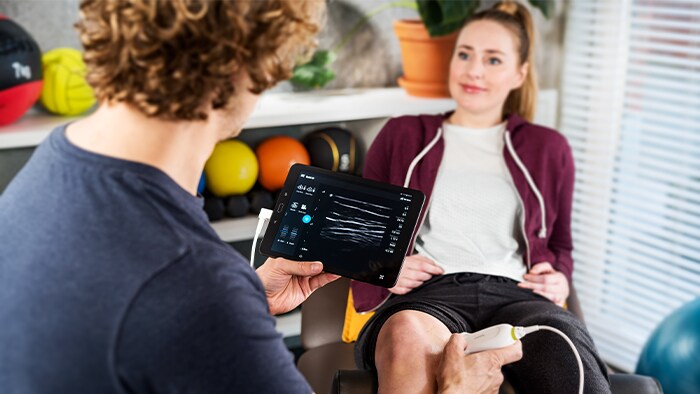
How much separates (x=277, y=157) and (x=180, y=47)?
5.09ft

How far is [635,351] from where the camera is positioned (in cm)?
265

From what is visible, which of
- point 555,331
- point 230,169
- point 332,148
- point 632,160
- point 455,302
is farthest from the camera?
point 632,160

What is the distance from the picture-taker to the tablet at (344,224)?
140 centimetres

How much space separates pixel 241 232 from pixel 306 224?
0.99 m

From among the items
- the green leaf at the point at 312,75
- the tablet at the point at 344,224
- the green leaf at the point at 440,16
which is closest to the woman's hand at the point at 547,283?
the tablet at the point at 344,224

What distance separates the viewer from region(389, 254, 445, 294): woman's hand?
184cm

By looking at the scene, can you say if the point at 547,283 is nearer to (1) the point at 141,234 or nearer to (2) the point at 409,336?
(2) the point at 409,336

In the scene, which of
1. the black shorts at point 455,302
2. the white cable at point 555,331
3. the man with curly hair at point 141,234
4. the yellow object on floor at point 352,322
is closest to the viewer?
the man with curly hair at point 141,234

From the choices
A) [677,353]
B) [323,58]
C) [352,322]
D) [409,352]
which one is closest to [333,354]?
[352,322]

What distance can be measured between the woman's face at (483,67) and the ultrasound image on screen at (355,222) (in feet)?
A: 2.24

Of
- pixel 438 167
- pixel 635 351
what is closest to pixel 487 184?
pixel 438 167

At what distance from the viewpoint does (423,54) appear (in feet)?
8.16

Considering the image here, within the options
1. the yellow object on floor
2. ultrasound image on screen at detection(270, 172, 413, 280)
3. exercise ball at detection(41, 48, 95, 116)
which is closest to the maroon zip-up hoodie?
the yellow object on floor

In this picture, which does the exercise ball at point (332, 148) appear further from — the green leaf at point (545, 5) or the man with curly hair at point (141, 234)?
the man with curly hair at point (141, 234)
